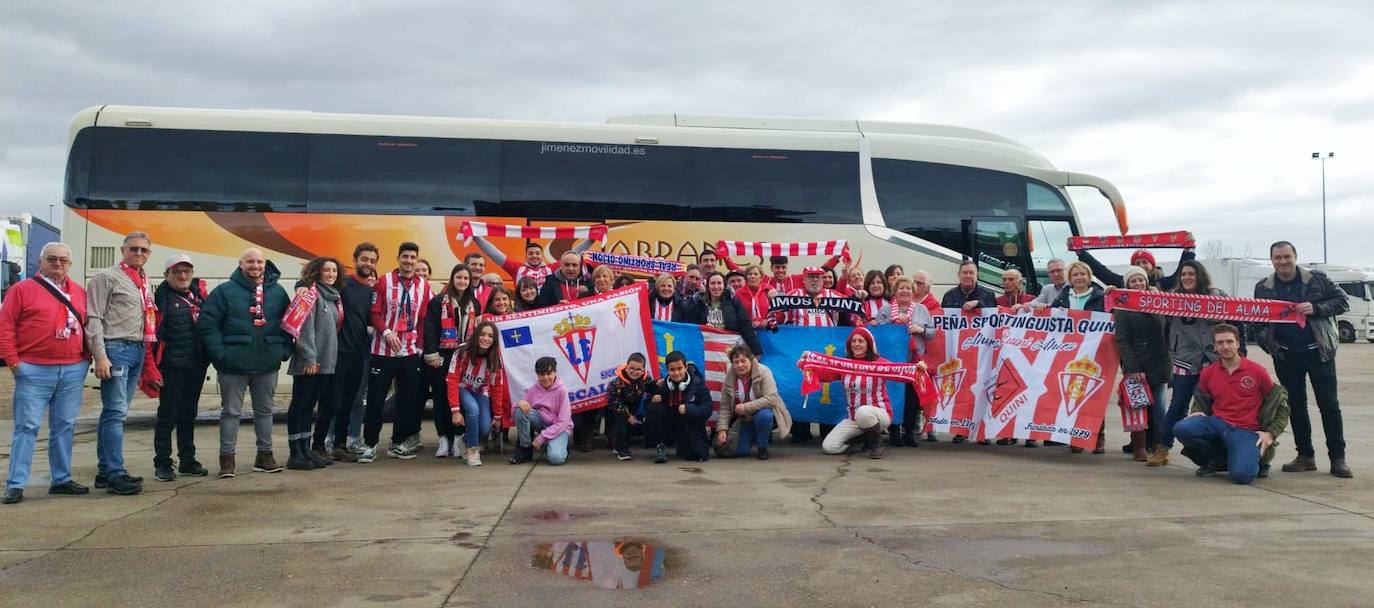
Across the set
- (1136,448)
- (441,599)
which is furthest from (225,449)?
(1136,448)

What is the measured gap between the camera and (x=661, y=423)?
8.53 meters

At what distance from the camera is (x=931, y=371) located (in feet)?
31.8

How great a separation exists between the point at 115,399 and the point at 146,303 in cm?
72

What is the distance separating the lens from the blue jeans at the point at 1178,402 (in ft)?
26.4

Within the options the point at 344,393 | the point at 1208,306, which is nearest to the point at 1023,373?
the point at 1208,306

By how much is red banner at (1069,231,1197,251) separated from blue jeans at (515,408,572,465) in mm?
6912

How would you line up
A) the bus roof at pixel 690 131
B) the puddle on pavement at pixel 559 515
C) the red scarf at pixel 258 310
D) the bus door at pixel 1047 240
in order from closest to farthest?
the puddle on pavement at pixel 559 515
the red scarf at pixel 258 310
the bus roof at pixel 690 131
the bus door at pixel 1047 240

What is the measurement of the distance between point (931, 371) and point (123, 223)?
994 centimetres

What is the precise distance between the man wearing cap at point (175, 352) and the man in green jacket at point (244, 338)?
11 centimetres

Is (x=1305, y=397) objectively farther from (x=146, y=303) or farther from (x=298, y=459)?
(x=146, y=303)

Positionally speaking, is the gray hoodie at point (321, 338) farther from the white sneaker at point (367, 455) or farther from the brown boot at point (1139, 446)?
the brown boot at point (1139, 446)

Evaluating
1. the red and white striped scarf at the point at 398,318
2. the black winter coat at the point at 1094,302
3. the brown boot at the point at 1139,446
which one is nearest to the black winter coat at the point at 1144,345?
the brown boot at the point at 1139,446

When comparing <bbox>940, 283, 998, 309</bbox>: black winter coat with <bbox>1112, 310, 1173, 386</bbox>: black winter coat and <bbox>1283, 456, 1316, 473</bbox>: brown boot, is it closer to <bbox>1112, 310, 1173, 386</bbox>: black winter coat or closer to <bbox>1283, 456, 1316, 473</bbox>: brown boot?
<bbox>1112, 310, 1173, 386</bbox>: black winter coat

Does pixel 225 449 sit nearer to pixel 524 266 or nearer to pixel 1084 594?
pixel 524 266
